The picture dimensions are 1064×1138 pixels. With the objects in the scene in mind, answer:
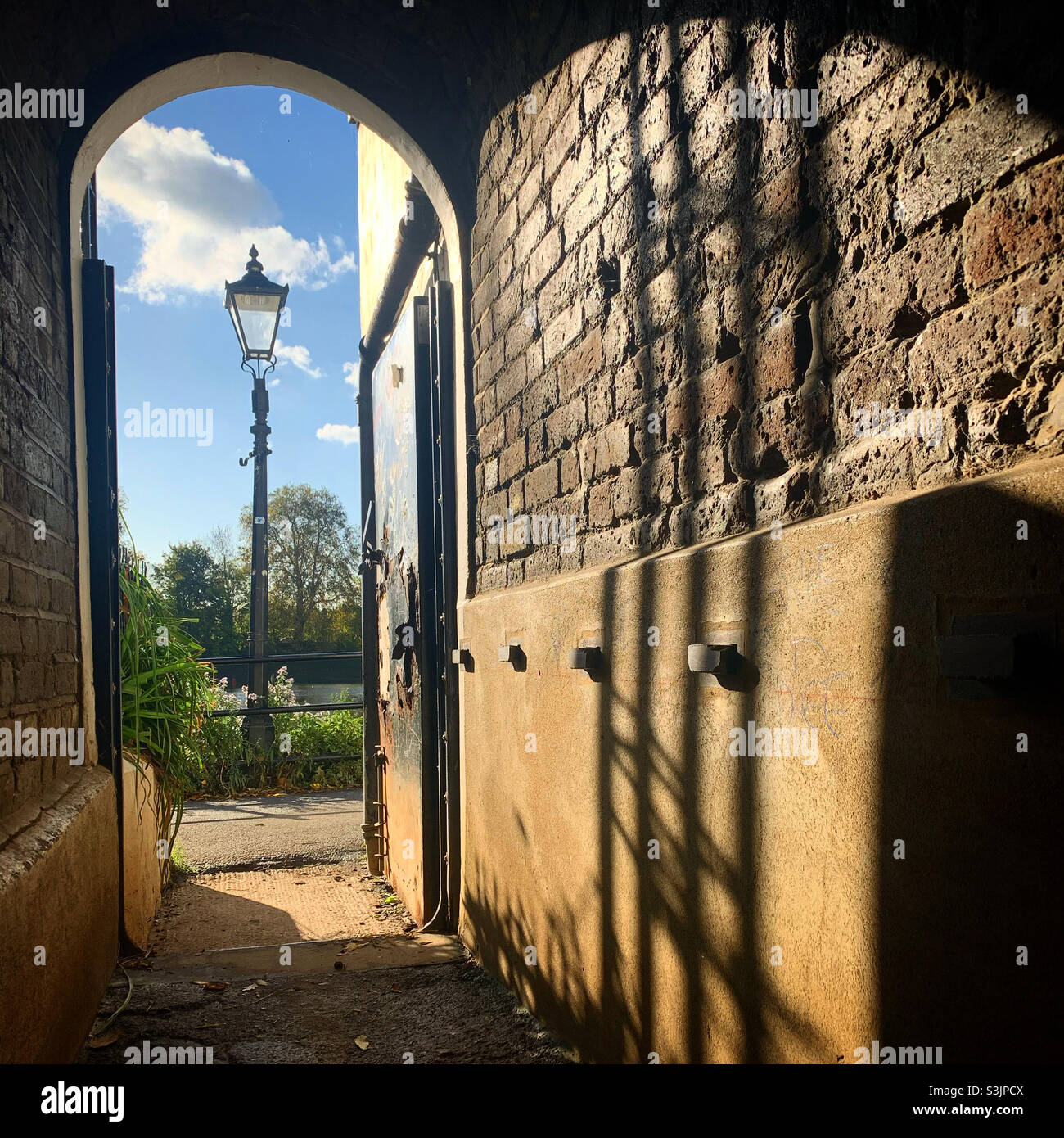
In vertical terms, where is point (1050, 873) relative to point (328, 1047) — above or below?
above

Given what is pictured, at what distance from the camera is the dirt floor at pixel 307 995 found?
245 cm

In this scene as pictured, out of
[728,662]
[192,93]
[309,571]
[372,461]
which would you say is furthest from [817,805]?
[309,571]

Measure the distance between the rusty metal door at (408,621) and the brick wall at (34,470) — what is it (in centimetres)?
137

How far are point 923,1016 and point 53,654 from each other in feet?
8.43

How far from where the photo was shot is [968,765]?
42.7 inches

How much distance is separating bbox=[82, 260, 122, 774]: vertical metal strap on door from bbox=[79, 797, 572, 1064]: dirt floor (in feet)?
2.61

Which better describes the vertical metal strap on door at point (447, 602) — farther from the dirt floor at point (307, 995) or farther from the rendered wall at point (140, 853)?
the rendered wall at point (140, 853)

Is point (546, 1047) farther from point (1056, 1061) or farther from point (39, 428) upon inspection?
point (39, 428)

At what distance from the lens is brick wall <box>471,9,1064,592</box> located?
1.13 m

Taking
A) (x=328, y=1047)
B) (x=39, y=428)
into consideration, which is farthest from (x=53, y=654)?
(x=328, y=1047)

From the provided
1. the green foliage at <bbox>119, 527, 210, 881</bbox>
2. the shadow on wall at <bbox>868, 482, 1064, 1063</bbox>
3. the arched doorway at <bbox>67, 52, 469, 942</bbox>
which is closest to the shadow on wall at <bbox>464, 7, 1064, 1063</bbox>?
the shadow on wall at <bbox>868, 482, 1064, 1063</bbox>

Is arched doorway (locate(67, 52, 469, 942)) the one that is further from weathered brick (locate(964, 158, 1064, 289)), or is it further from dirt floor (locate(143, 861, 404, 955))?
weathered brick (locate(964, 158, 1064, 289))

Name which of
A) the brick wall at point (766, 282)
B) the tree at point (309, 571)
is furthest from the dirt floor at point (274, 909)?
the tree at point (309, 571)

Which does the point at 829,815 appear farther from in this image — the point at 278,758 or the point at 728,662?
the point at 278,758
